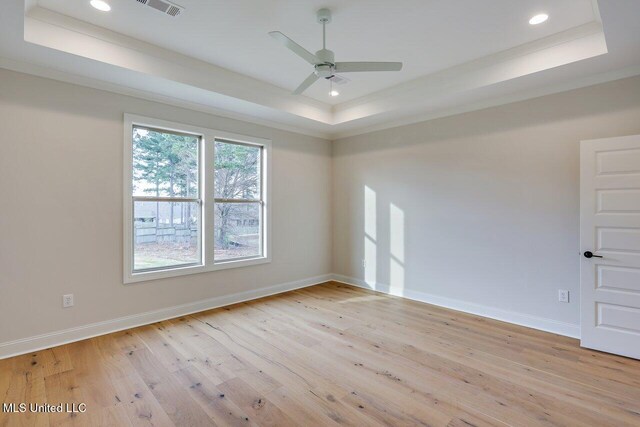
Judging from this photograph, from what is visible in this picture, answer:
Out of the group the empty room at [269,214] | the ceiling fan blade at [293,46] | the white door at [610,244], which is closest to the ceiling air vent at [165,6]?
the empty room at [269,214]

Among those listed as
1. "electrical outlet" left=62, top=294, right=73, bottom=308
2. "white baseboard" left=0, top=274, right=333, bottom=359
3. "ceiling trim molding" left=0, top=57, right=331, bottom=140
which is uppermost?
"ceiling trim molding" left=0, top=57, right=331, bottom=140

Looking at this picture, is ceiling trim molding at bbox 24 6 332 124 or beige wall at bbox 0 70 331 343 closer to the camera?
ceiling trim molding at bbox 24 6 332 124

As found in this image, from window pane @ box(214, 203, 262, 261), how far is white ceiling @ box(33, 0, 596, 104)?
1935mm

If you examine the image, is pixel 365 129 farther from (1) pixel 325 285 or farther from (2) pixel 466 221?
(1) pixel 325 285

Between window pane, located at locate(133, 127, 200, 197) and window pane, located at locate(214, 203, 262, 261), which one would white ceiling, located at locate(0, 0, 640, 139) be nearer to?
window pane, located at locate(133, 127, 200, 197)

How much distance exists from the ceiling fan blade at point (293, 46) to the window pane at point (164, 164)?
85.9 inches

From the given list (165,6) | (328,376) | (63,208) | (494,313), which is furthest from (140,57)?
(494,313)

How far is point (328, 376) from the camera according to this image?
2555 millimetres

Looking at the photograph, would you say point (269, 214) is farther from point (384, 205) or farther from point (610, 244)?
point (610, 244)

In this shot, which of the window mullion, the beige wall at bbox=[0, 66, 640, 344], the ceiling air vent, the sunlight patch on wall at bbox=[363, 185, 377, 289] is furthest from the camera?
the sunlight patch on wall at bbox=[363, 185, 377, 289]

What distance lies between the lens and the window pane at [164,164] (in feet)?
12.1

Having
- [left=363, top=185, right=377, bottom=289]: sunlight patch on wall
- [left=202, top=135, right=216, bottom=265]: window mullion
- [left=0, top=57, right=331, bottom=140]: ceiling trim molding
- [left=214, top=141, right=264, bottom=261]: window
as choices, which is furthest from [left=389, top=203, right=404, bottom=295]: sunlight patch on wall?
[left=202, top=135, right=216, bottom=265]: window mullion

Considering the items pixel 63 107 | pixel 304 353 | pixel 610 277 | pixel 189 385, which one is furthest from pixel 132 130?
pixel 610 277

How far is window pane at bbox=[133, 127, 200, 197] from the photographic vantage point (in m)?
3.68
